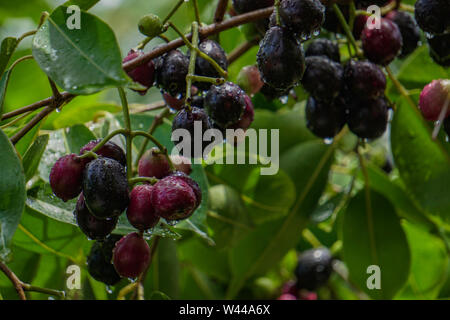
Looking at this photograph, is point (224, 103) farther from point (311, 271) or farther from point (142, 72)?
point (311, 271)

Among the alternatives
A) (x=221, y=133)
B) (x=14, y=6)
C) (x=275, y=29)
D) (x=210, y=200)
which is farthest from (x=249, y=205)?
(x=14, y=6)

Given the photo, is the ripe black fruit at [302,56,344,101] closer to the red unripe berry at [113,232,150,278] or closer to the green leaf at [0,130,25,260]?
the red unripe berry at [113,232,150,278]

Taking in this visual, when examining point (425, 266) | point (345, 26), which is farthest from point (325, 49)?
point (425, 266)

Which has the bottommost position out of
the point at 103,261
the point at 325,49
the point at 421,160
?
the point at 421,160

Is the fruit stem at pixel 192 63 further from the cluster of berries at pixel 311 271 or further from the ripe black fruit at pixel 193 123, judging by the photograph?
the cluster of berries at pixel 311 271

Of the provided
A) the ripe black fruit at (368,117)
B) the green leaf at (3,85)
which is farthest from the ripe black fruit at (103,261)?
the ripe black fruit at (368,117)

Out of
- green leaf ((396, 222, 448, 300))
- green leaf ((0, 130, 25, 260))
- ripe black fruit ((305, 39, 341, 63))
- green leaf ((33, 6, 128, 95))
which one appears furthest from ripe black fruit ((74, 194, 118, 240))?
green leaf ((396, 222, 448, 300))

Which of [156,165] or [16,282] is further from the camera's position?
[16,282]
